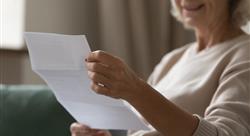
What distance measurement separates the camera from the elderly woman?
2.74 feet

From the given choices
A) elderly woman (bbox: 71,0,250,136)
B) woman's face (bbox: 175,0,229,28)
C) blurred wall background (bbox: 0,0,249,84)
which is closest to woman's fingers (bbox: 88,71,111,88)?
elderly woman (bbox: 71,0,250,136)

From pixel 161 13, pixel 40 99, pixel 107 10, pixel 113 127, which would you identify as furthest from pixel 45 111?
pixel 161 13

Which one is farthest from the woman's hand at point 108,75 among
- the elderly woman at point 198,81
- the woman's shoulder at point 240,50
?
the woman's shoulder at point 240,50

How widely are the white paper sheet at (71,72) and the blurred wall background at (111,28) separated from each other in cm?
116

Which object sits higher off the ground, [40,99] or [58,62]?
[58,62]

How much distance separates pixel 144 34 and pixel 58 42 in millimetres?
1291

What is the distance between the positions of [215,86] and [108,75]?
46 centimetres

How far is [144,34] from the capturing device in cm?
214

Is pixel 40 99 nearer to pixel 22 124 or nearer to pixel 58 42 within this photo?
pixel 22 124

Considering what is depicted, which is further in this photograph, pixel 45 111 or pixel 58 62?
pixel 45 111

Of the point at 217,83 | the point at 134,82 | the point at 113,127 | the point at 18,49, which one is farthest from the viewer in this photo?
the point at 18,49

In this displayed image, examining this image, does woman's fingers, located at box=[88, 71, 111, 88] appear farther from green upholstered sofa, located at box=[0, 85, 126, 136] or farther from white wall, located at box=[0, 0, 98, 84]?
white wall, located at box=[0, 0, 98, 84]

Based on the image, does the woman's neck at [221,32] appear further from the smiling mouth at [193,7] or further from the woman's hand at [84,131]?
the woman's hand at [84,131]

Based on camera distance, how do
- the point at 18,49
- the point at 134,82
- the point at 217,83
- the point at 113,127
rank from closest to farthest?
the point at 134,82
the point at 113,127
the point at 217,83
the point at 18,49
